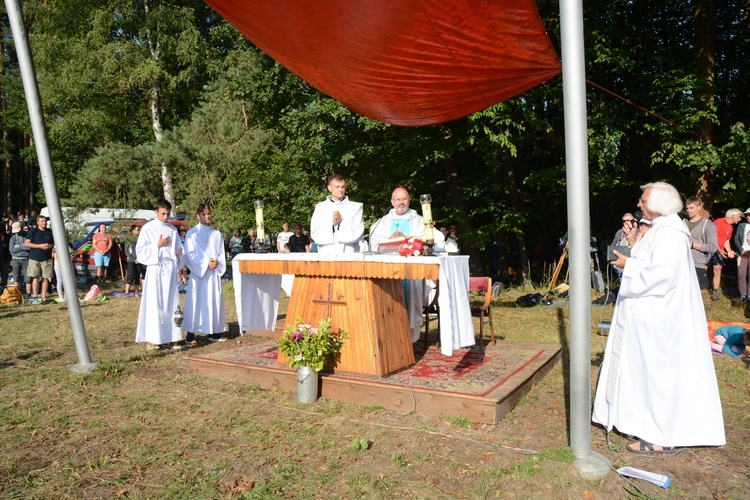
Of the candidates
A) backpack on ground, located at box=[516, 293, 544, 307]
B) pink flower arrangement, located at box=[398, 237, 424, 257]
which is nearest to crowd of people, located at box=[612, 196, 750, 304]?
backpack on ground, located at box=[516, 293, 544, 307]

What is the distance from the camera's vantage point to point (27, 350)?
322 inches

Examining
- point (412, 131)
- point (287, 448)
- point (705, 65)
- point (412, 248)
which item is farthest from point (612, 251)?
point (705, 65)

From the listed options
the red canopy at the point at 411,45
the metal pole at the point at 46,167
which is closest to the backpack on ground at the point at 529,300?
the red canopy at the point at 411,45

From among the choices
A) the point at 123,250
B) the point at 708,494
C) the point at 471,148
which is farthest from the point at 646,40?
the point at 123,250

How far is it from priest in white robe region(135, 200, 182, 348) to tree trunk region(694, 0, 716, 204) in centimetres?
1029

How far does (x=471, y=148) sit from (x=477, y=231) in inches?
100

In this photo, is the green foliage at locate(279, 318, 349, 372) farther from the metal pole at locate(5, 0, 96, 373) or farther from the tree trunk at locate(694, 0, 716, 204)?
the tree trunk at locate(694, 0, 716, 204)

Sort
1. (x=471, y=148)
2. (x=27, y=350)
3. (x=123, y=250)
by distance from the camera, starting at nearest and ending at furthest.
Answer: (x=27, y=350), (x=471, y=148), (x=123, y=250)

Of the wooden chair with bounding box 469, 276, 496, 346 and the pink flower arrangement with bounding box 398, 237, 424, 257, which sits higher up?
the pink flower arrangement with bounding box 398, 237, 424, 257

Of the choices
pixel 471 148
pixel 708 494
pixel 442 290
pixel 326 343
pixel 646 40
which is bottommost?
pixel 708 494

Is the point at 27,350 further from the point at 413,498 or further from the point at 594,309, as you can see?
the point at 594,309

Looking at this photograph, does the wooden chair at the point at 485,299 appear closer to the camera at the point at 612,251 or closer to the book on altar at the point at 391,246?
the camera at the point at 612,251

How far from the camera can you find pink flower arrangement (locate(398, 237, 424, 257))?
18.9ft

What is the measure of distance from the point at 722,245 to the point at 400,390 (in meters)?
9.35
